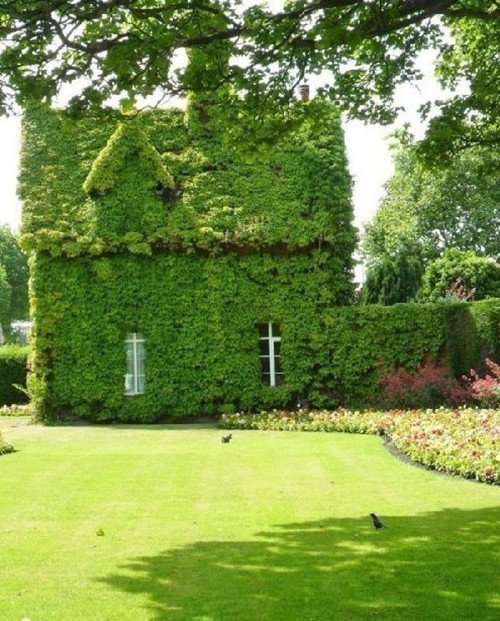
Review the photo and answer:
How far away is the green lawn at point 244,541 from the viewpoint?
5668 mm

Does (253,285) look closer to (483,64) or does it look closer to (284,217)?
(284,217)

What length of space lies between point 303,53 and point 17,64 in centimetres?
312

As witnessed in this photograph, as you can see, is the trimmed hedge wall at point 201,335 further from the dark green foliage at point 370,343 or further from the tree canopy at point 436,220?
the tree canopy at point 436,220

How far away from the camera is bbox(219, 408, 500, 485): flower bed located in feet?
38.1

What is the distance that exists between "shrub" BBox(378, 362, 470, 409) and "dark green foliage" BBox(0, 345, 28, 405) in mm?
14558

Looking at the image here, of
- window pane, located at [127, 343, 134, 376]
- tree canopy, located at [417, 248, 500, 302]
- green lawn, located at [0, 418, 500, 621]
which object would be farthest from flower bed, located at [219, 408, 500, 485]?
tree canopy, located at [417, 248, 500, 302]

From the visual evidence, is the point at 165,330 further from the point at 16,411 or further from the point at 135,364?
the point at 16,411

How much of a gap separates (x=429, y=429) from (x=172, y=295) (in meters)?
10.9

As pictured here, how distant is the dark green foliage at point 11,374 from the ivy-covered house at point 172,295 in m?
6.98

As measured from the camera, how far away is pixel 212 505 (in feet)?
31.3

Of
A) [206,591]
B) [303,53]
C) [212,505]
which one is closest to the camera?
[206,591]

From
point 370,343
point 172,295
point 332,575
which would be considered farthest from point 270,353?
point 332,575

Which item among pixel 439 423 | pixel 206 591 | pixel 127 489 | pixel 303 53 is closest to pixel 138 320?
pixel 439 423

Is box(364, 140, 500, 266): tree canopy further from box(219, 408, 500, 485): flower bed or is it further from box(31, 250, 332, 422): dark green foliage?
box(219, 408, 500, 485): flower bed
